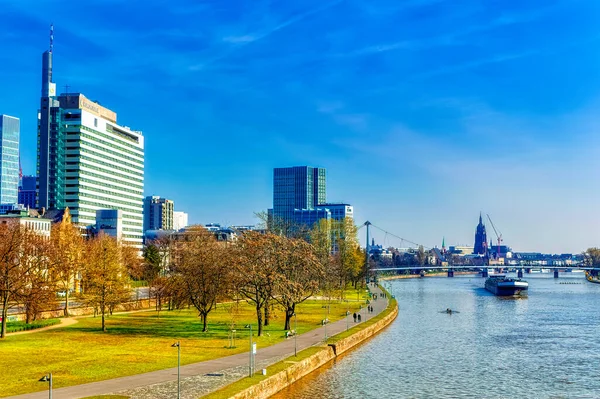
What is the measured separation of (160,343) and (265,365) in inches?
678

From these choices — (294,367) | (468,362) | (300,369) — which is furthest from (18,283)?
(468,362)

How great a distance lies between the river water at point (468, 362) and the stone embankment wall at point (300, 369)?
2.55 ft

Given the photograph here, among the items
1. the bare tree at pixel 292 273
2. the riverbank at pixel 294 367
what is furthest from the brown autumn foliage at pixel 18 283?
the riverbank at pixel 294 367

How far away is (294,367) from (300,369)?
170 centimetres

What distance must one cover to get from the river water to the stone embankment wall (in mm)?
778

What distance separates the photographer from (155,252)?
156 meters

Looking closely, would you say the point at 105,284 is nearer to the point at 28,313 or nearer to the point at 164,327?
the point at 164,327

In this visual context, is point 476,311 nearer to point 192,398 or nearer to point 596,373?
point 596,373

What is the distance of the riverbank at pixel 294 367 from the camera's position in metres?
44.3

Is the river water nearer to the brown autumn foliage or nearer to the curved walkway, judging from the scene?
the curved walkway

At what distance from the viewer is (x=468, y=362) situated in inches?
2648

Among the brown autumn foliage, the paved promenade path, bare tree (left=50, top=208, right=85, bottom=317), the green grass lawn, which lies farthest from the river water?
bare tree (left=50, top=208, right=85, bottom=317)

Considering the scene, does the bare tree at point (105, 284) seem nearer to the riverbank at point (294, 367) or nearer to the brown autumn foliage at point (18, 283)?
the brown autumn foliage at point (18, 283)

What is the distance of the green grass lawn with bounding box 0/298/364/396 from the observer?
50531mm
